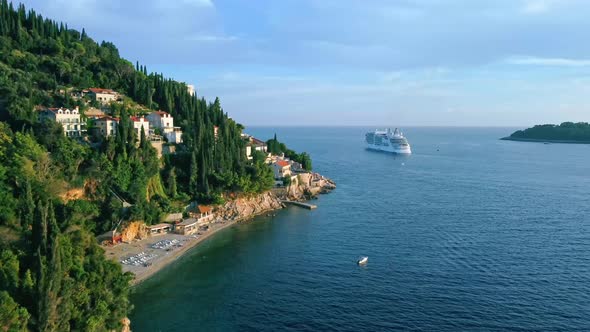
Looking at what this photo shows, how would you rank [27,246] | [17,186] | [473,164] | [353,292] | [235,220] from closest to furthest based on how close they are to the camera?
[27,246], [353,292], [17,186], [235,220], [473,164]

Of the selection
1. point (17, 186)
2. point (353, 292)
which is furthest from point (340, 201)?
point (17, 186)

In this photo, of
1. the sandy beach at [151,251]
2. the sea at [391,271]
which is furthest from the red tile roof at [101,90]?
the sea at [391,271]

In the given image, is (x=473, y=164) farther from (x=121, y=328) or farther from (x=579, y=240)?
(x=121, y=328)

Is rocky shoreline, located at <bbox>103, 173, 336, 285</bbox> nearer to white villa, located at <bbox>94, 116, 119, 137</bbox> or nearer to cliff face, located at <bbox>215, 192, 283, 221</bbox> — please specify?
cliff face, located at <bbox>215, 192, 283, 221</bbox>

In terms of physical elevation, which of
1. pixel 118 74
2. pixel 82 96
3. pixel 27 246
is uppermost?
pixel 118 74

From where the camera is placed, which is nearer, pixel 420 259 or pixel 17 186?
pixel 17 186

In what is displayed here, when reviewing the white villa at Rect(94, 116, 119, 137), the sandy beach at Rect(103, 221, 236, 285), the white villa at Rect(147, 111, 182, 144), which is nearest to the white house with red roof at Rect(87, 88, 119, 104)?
the white villa at Rect(147, 111, 182, 144)
